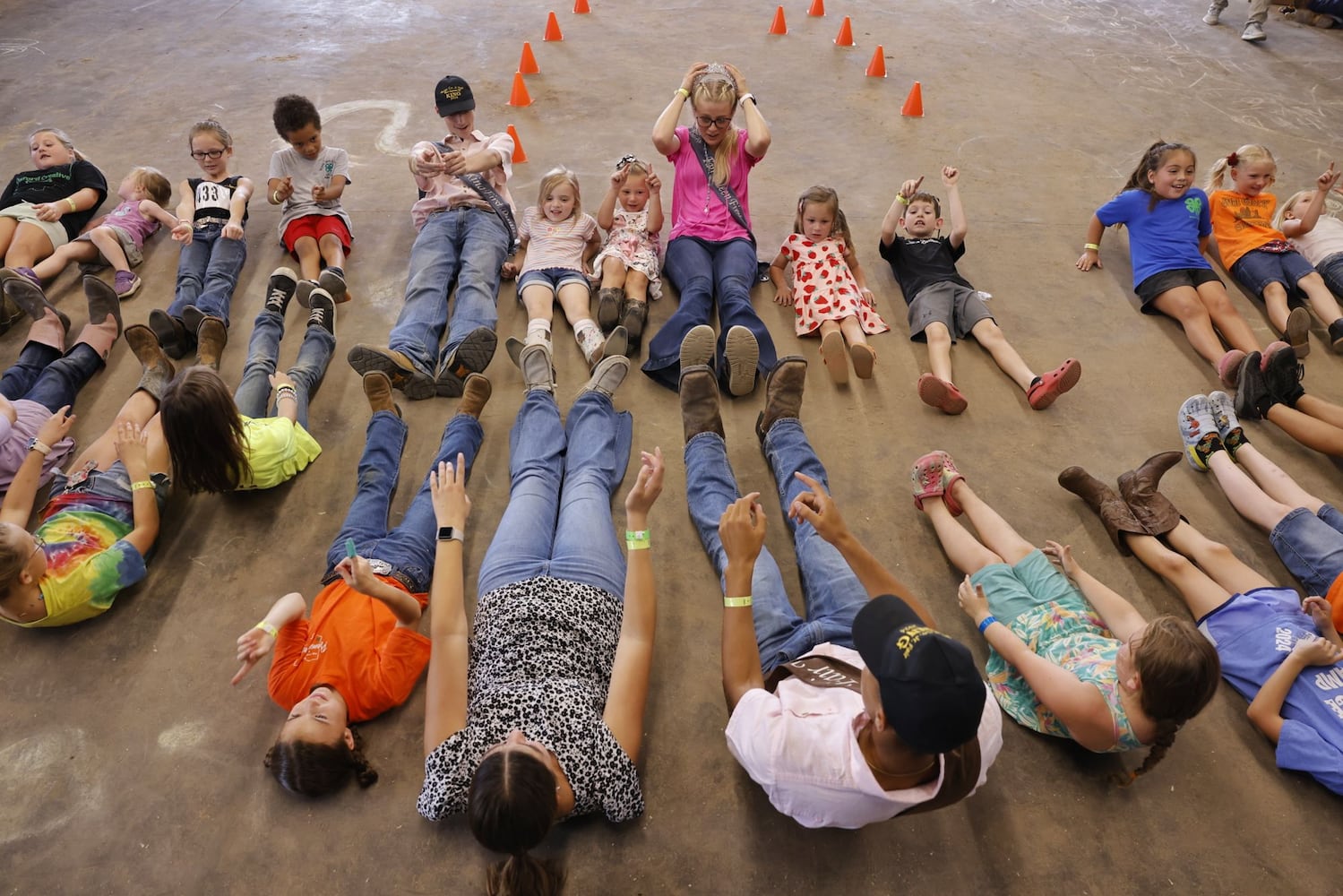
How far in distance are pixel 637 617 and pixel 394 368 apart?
1.70m

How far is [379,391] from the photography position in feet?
10.7

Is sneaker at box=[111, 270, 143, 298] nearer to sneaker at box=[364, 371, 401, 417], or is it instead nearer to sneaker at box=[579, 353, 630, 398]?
sneaker at box=[364, 371, 401, 417]

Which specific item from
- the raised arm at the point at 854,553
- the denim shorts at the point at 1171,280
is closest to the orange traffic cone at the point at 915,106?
the denim shorts at the point at 1171,280

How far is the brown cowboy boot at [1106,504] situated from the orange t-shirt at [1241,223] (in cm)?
201

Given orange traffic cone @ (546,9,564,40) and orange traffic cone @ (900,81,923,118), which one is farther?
orange traffic cone @ (546,9,564,40)

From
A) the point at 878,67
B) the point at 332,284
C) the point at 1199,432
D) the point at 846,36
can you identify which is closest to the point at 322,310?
the point at 332,284

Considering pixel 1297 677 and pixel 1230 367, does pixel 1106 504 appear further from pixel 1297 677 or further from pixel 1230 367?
pixel 1230 367

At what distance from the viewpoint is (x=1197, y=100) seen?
233 inches

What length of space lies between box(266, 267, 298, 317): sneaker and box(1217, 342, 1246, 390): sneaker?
13.3ft

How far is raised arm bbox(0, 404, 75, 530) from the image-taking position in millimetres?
2881

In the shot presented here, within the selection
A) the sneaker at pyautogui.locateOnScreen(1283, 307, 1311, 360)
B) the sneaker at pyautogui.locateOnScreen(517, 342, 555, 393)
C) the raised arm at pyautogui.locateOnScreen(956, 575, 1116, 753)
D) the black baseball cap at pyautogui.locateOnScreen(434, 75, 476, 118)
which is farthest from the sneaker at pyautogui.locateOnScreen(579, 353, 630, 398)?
the sneaker at pyautogui.locateOnScreen(1283, 307, 1311, 360)

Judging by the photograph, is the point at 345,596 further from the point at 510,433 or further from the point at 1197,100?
the point at 1197,100

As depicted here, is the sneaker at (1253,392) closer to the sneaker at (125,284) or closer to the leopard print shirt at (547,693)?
the leopard print shirt at (547,693)

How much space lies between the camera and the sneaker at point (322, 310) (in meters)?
3.71
